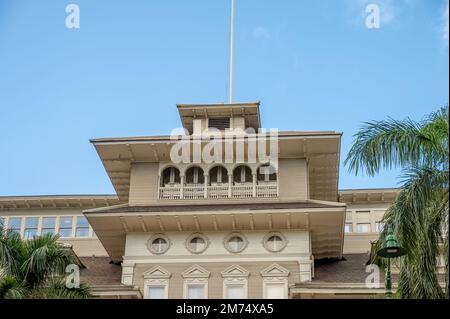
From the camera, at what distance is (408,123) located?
885 inches

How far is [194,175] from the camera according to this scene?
39156 mm

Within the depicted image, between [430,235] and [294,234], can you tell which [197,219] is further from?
[430,235]

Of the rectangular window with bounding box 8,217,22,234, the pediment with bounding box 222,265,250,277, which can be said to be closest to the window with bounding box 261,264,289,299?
the pediment with bounding box 222,265,250,277

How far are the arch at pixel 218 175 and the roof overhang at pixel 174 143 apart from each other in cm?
109

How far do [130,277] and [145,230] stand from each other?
2.23 m

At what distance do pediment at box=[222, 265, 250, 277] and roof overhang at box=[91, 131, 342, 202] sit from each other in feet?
19.2

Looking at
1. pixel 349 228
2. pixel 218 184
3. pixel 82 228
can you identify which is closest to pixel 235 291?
pixel 218 184

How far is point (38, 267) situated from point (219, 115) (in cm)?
1844

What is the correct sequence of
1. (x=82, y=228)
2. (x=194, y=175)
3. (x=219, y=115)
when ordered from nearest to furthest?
1. (x=194, y=175)
2. (x=219, y=115)
3. (x=82, y=228)

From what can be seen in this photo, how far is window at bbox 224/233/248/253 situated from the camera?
36625mm

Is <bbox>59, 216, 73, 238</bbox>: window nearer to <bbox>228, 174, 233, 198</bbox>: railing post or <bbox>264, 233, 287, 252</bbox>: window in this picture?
<bbox>228, 174, 233, 198</bbox>: railing post

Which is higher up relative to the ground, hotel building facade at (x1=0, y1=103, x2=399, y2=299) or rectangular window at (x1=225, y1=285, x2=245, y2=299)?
hotel building facade at (x1=0, y1=103, x2=399, y2=299)

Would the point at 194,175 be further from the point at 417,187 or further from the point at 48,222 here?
the point at 417,187
